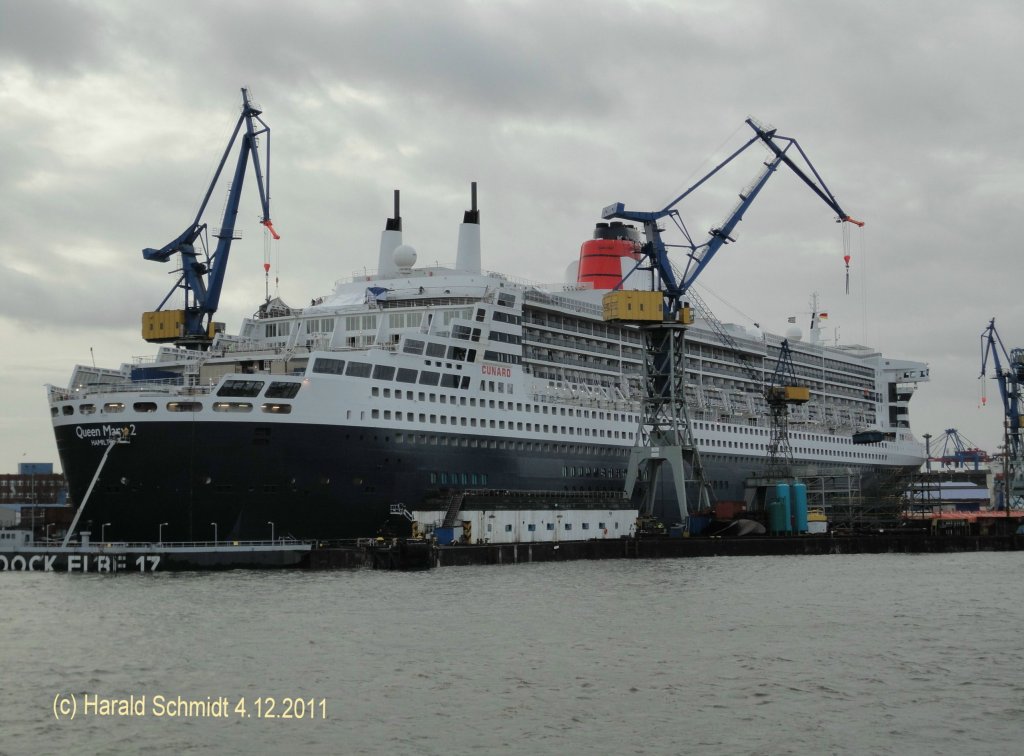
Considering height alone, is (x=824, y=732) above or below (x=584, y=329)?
below

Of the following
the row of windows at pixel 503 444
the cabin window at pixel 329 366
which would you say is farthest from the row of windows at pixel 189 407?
the row of windows at pixel 503 444

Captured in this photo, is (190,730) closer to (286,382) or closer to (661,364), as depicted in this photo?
(286,382)

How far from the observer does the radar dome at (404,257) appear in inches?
2990

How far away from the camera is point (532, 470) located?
2692 inches

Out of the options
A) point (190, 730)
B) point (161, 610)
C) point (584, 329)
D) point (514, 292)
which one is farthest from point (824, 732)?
point (584, 329)

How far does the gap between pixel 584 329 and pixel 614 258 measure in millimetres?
13870

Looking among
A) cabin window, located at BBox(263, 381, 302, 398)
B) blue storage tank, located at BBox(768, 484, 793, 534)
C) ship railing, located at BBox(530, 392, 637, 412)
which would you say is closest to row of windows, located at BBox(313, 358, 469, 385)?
cabin window, located at BBox(263, 381, 302, 398)

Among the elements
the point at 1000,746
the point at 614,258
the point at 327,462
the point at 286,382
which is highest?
the point at 614,258

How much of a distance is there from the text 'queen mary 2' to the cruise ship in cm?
10

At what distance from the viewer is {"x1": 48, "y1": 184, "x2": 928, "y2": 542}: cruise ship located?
180 feet

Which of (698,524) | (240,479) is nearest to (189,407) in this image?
(240,479)

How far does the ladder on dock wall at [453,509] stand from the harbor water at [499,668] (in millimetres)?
10005

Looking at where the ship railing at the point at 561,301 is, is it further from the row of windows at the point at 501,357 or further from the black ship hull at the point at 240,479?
the black ship hull at the point at 240,479

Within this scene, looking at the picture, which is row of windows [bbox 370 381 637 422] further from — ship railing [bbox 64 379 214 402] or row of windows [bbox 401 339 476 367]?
ship railing [bbox 64 379 214 402]
